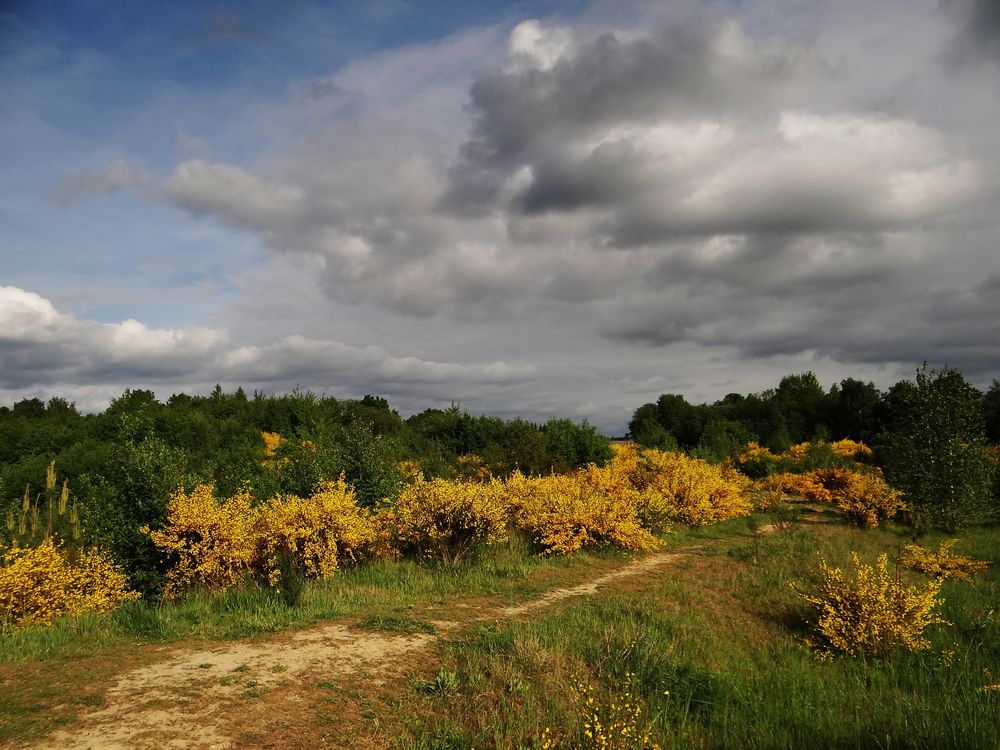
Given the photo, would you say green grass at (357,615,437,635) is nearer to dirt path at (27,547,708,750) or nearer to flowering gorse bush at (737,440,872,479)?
dirt path at (27,547,708,750)

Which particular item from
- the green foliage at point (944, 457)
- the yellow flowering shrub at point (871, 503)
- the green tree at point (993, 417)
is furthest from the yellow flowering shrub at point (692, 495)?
the green tree at point (993, 417)

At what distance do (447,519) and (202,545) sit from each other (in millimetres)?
5163

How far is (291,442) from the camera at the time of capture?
28672 mm

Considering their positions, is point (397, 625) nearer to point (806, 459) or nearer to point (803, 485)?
point (803, 485)

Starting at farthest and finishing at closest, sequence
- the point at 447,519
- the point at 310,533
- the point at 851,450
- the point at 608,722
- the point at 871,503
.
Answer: the point at 851,450 < the point at 871,503 < the point at 447,519 < the point at 310,533 < the point at 608,722

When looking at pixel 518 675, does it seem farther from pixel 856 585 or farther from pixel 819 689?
pixel 856 585

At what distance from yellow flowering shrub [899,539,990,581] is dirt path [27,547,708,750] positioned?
12.4 m

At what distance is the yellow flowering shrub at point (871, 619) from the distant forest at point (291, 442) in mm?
12440

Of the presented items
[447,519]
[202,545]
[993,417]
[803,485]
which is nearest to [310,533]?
[202,545]

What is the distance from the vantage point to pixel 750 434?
5062 cm

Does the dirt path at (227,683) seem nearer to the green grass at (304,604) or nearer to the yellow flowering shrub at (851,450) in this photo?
the green grass at (304,604)

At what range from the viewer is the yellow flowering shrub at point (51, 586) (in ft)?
30.7

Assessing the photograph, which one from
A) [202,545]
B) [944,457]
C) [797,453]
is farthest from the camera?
[797,453]

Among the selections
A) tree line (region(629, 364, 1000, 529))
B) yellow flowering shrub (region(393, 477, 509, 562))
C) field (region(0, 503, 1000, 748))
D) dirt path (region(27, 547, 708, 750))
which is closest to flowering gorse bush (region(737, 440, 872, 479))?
tree line (region(629, 364, 1000, 529))
